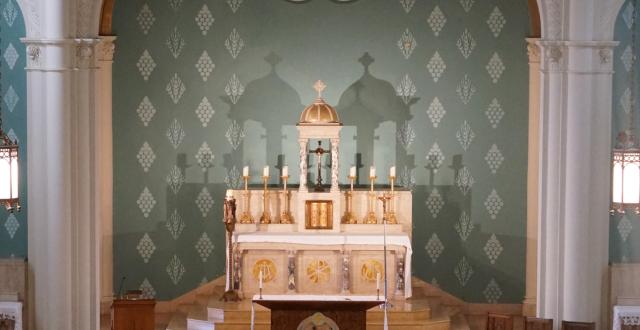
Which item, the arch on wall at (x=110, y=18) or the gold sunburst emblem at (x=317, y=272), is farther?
the arch on wall at (x=110, y=18)

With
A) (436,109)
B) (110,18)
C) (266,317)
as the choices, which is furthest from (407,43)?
(266,317)

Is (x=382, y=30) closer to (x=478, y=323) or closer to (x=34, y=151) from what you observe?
(x=478, y=323)

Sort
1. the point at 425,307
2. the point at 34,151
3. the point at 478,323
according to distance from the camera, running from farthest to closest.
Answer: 1. the point at 478,323
2. the point at 425,307
3. the point at 34,151

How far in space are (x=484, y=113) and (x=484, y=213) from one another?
127cm

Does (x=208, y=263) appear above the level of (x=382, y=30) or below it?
below

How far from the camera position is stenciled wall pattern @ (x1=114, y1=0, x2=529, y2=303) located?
1694 centimetres

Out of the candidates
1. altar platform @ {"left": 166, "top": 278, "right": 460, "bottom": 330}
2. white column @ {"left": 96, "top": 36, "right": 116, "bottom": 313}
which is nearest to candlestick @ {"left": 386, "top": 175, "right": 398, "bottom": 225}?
altar platform @ {"left": 166, "top": 278, "right": 460, "bottom": 330}

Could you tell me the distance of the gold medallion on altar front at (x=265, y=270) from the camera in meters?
15.8

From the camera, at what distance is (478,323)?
16.7m

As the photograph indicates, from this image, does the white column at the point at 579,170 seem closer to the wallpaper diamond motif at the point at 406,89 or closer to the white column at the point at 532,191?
the white column at the point at 532,191

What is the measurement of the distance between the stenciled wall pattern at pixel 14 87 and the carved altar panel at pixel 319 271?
131 inches

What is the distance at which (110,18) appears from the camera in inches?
647

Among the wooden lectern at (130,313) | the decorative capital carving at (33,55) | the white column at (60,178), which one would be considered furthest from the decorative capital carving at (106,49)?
the wooden lectern at (130,313)

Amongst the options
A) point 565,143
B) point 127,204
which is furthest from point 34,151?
point 565,143
